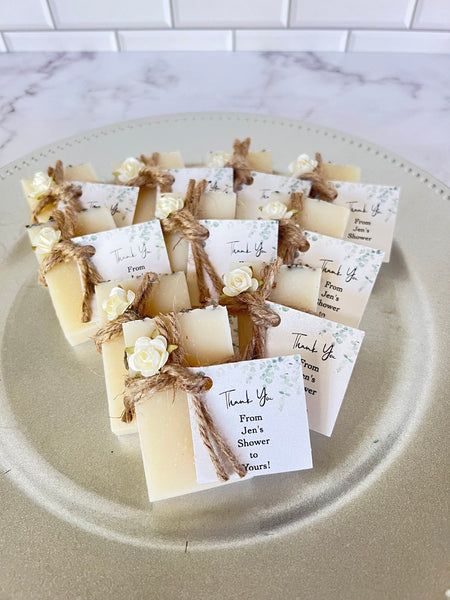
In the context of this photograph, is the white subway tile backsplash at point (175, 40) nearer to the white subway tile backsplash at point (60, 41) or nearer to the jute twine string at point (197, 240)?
the white subway tile backsplash at point (60, 41)

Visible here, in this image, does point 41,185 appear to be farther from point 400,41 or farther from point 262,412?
point 400,41

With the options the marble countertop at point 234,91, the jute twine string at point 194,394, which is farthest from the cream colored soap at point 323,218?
the marble countertop at point 234,91

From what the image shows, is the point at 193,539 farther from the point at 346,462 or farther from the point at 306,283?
the point at 306,283

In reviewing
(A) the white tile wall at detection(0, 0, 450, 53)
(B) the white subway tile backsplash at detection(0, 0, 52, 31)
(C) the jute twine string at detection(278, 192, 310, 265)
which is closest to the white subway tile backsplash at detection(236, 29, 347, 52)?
(A) the white tile wall at detection(0, 0, 450, 53)

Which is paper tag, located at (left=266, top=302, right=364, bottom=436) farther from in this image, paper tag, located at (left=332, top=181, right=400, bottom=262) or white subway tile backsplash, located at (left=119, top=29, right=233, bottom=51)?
white subway tile backsplash, located at (left=119, top=29, right=233, bottom=51)

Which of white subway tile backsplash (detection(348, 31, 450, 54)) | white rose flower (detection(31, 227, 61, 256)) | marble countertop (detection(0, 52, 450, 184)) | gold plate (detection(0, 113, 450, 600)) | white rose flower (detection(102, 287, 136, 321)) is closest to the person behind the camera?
gold plate (detection(0, 113, 450, 600))

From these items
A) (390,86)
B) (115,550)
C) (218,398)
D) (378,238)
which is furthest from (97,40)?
(115,550)
